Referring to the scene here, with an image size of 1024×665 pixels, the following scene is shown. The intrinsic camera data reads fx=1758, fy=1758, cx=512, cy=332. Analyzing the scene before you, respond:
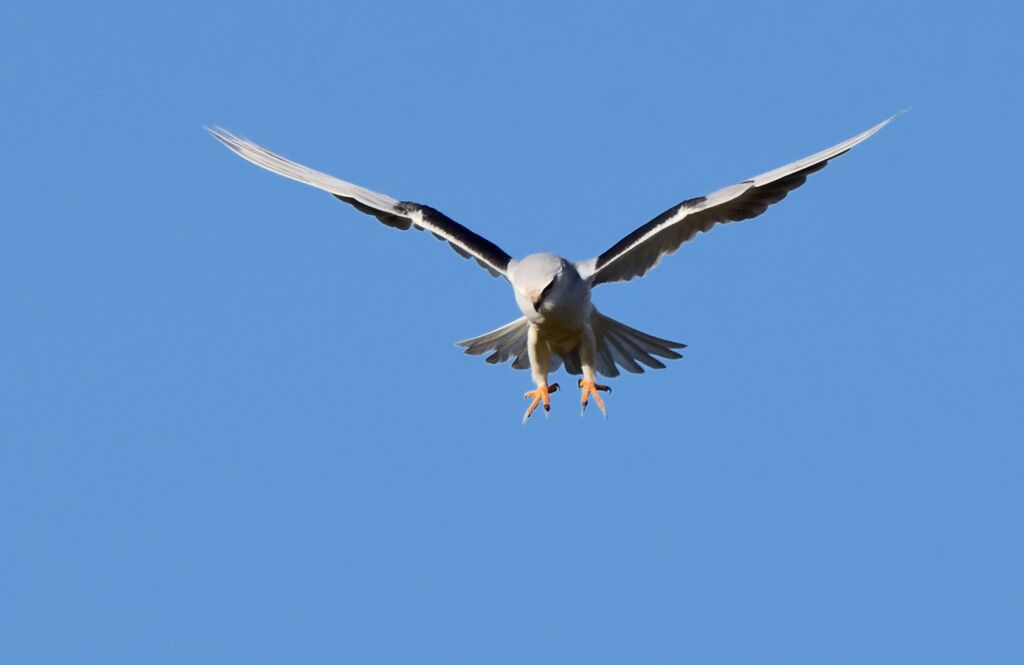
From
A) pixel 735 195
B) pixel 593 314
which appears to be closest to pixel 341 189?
pixel 593 314

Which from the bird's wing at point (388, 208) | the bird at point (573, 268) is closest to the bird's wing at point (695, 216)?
the bird at point (573, 268)

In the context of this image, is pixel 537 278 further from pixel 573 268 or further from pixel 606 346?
pixel 606 346

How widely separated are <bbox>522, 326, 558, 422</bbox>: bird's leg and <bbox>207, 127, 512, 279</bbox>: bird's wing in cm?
58

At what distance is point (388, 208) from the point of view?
14.3 metres

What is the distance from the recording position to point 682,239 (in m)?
13.5

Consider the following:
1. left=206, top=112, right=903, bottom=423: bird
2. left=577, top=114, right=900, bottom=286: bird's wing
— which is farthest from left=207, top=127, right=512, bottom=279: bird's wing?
left=577, top=114, right=900, bottom=286: bird's wing

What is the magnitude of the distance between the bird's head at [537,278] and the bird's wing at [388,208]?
0.55 m

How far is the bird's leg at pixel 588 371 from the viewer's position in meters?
13.4

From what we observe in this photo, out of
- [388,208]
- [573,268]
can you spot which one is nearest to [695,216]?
[573,268]

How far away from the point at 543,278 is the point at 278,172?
3196mm

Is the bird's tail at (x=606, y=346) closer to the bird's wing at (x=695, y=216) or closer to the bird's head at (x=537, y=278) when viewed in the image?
the bird's wing at (x=695, y=216)

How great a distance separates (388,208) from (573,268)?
1.98 meters

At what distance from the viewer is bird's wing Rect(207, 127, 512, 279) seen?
13641 millimetres

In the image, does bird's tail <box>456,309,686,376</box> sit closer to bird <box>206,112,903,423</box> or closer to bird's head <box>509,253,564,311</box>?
bird <box>206,112,903,423</box>
